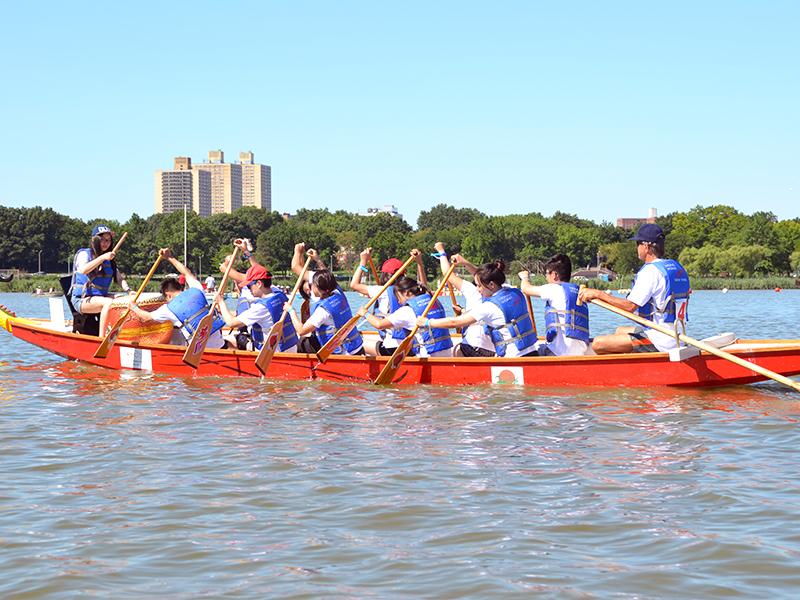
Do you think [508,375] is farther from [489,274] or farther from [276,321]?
[276,321]

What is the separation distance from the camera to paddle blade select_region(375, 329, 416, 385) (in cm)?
953

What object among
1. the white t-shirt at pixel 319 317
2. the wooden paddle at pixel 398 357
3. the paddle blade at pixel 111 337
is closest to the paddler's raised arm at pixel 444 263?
the wooden paddle at pixel 398 357

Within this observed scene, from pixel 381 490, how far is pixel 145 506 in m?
Answer: 1.63

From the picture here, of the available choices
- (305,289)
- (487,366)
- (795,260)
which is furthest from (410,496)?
(795,260)

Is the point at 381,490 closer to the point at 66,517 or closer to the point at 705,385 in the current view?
the point at 66,517

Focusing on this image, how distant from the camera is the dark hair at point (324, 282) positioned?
9.82m

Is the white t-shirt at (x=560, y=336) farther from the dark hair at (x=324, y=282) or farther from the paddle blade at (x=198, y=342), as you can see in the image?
the paddle blade at (x=198, y=342)

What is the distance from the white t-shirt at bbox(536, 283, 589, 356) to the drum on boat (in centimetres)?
538

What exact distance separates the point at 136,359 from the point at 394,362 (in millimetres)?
4199

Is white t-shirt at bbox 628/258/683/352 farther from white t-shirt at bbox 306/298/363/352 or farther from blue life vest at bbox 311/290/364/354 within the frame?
white t-shirt at bbox 306/298/363/352

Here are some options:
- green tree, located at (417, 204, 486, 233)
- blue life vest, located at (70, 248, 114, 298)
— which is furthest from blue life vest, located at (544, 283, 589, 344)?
green tree, located at (417, 204, 486, 233)

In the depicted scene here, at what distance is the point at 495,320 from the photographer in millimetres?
9055

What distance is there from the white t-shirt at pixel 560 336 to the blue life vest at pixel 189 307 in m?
4.52

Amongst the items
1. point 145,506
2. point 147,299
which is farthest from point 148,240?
point 145,506
